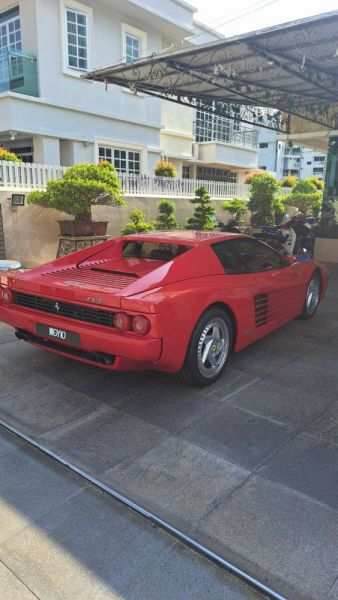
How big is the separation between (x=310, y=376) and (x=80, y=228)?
7000mm

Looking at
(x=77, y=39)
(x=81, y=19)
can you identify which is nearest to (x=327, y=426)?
(x=77, y=39)

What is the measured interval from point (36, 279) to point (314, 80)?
716 cm

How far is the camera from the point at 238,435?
10.5 feet

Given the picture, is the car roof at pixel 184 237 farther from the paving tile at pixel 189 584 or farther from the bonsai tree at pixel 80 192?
the bonsai tree at pixel 80 192

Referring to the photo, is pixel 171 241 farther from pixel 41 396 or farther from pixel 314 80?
pixel 314 80

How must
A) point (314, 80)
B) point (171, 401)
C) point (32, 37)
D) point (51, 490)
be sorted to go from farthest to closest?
1. point (32, 37)
2. point (314, 80)
3. point (171, 401)
4. point (51, 490)

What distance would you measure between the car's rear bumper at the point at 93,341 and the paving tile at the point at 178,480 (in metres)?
0.69

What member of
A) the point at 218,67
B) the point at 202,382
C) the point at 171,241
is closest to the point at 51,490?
the point at 202,382

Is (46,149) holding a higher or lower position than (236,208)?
higher

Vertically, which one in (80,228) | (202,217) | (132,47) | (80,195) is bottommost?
(80,228)

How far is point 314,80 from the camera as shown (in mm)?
8453

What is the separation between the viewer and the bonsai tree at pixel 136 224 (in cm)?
1123

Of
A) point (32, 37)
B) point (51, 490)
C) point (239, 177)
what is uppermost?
point (32, 37)

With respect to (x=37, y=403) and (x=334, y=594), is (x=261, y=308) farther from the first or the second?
(x=334, y=594)
